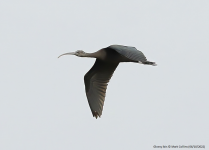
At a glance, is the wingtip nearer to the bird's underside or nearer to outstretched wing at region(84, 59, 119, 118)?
the bird's underside

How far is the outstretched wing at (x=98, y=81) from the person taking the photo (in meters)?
20.2

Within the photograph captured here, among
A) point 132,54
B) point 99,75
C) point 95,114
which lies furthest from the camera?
point 99,75

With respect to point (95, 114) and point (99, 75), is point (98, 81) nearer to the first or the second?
point (99, 75)

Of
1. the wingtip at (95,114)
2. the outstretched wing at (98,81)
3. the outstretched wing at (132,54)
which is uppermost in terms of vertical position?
the outstretched wing at (132,54)

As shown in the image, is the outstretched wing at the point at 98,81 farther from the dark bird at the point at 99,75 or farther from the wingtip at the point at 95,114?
the wingtip at the point at 95,114

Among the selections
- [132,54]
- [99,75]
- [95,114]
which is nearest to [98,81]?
[99,75]

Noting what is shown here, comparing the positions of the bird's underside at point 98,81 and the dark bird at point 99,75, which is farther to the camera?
the bird's underside at point 98,81

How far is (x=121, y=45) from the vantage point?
18.6m

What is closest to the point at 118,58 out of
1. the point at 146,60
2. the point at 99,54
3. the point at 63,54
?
the point at 99,54

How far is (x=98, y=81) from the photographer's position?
20641mm

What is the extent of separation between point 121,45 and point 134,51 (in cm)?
162

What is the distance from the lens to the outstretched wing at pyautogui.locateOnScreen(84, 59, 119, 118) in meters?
20.2

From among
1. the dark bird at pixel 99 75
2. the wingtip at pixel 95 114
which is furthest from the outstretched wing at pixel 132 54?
the wingtip at pixel 95 114

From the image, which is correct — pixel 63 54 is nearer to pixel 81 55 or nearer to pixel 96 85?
pixel 81 55
